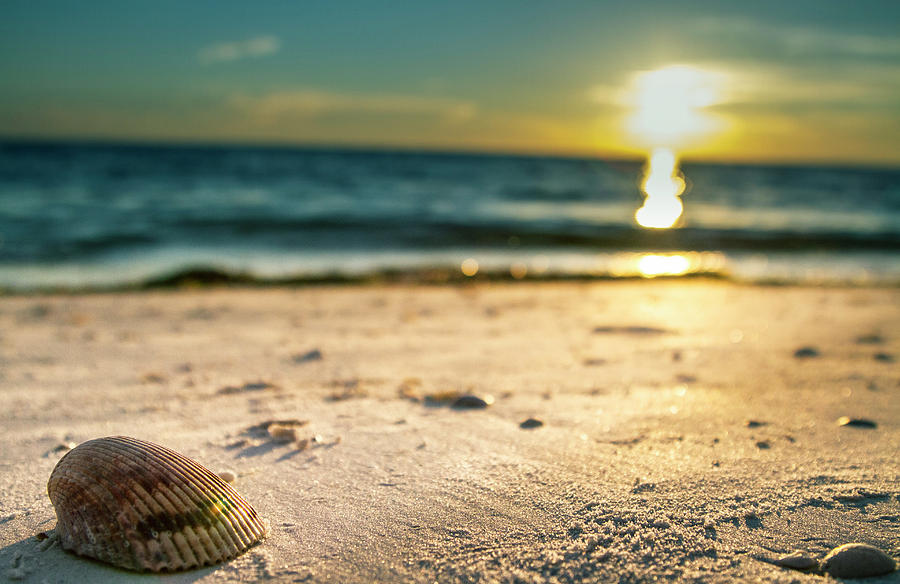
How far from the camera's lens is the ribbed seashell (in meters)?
1.86

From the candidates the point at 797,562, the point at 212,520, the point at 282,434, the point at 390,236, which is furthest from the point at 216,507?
the point at 390,236

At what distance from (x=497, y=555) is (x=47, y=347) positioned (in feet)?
12.4

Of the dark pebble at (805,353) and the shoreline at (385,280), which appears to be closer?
the dark pebble at (805,353)

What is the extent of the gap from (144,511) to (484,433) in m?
1.46

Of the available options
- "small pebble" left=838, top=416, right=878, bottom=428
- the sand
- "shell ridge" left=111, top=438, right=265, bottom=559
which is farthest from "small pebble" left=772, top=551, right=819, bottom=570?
"shell ridge" left=111, top=438, right=265, bottom=559

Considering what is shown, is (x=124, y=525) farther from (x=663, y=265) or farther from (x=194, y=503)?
(x=663, y=265)

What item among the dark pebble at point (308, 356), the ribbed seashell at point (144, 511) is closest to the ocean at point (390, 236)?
the dark pebble at point (308, 356)

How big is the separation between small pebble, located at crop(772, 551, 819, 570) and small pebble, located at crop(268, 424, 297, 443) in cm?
186

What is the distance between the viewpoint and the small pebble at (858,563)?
184 centimetres

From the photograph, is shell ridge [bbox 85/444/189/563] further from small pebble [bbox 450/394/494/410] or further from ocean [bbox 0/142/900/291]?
ocean [bbox 0/142/900/291]

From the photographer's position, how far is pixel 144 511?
1874 millimetres

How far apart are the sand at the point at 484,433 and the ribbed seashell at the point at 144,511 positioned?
0.05 m

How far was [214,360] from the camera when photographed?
4250mm

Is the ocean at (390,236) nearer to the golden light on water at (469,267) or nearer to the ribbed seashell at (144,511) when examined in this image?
the golden light on water at (469,267)
